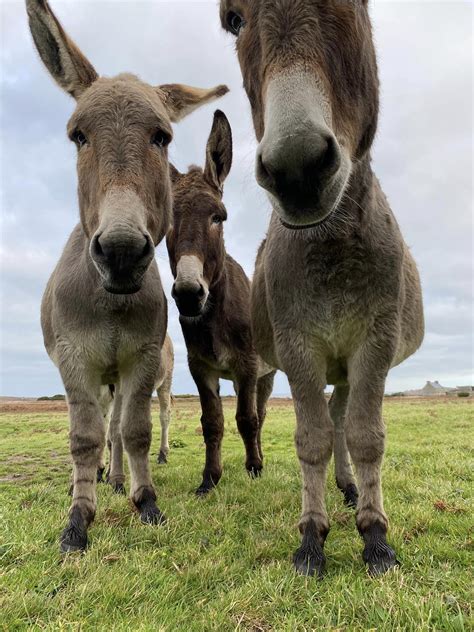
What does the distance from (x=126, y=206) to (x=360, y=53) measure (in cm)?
180

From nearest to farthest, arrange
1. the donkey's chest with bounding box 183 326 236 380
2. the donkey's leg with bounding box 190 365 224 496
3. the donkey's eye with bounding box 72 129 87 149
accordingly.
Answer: the donkey's eye with bounding box 72 129 87 149, the donkey's leg with bounding box 190 365 224 496, the donkey's chest with bounding box 183 326 236 380

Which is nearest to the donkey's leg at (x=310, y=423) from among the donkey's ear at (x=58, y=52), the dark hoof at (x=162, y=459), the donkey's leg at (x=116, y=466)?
the donkey's ear at (x=58, y=52)

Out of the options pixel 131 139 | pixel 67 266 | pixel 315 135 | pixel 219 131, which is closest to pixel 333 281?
pixel 315 135

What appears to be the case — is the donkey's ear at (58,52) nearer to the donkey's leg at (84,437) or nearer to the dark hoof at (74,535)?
the donkey's leg at (84,437)

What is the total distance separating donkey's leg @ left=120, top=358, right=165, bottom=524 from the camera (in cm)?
452

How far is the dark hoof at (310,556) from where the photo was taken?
3109 mm

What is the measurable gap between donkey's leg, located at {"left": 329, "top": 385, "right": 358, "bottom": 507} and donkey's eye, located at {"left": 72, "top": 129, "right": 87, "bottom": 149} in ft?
12.0

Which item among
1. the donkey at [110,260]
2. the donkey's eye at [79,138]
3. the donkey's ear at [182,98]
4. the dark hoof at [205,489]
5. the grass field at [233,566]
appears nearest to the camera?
the grass field at [233,566]

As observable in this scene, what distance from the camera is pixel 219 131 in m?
6.39

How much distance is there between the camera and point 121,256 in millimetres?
3342

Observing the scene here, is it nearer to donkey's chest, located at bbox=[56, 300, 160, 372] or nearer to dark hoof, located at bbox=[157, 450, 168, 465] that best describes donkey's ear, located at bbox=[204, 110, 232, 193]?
donkey's chest, located at bbox=[56, 300, 160, 372]

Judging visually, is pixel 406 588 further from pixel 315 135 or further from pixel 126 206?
pixel 126 206

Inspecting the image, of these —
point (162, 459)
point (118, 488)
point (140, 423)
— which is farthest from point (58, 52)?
point (162, 459)

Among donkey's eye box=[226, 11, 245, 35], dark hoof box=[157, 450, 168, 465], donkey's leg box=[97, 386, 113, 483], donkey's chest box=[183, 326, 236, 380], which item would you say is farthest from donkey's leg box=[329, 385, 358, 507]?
dark hoof box=[157, 450, 168, 465]
